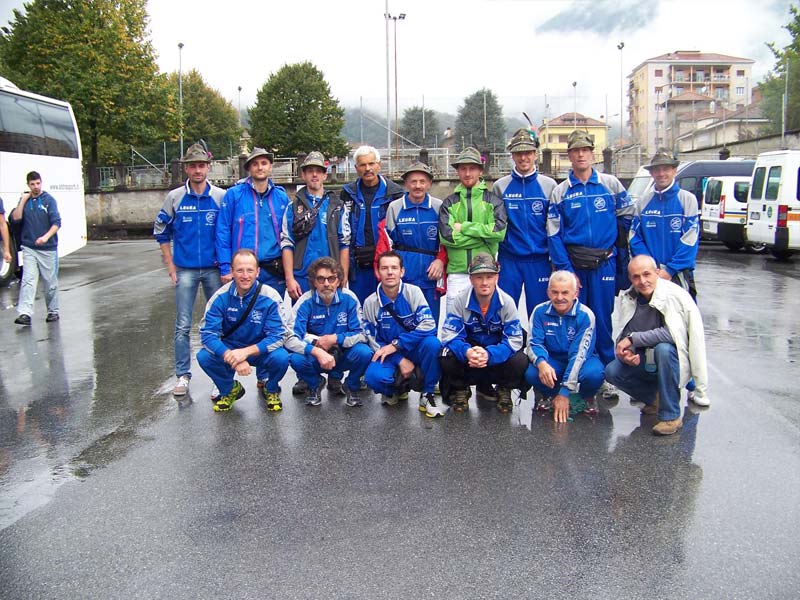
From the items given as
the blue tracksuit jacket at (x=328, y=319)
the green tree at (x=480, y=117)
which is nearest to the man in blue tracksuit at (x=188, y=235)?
the blue tracksuit jacket at (x=328, y=319)

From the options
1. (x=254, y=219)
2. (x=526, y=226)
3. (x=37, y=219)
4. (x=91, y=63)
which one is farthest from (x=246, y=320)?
(x=91, y=63)

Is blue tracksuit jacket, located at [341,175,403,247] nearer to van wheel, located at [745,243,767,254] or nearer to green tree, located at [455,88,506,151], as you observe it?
van wheel, located at [745,243,767,254]

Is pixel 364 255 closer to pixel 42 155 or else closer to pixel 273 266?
pixel 273 266

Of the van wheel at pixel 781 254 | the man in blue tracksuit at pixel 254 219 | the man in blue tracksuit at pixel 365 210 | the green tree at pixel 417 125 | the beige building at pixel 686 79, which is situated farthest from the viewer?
the beige building at pixel 686 79

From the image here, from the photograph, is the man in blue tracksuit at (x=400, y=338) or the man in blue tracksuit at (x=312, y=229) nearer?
the man in blue tracksuit at (x=400, y=338)

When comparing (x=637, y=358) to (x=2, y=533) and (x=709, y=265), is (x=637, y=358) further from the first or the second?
(x=709, y=265)

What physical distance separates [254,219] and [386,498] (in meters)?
3.37

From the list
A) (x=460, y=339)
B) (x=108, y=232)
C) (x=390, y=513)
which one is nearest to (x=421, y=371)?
(x=460, y=339)

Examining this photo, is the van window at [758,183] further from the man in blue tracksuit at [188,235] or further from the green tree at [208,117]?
the green tree at [208,117]

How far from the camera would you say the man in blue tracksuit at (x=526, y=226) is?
260 inches

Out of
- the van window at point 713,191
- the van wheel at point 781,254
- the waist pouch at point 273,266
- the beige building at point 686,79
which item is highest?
the beige building at point 686,79

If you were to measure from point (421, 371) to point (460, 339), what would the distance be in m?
0.41

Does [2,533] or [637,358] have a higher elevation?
[637,358]

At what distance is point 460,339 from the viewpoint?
6031 mm
